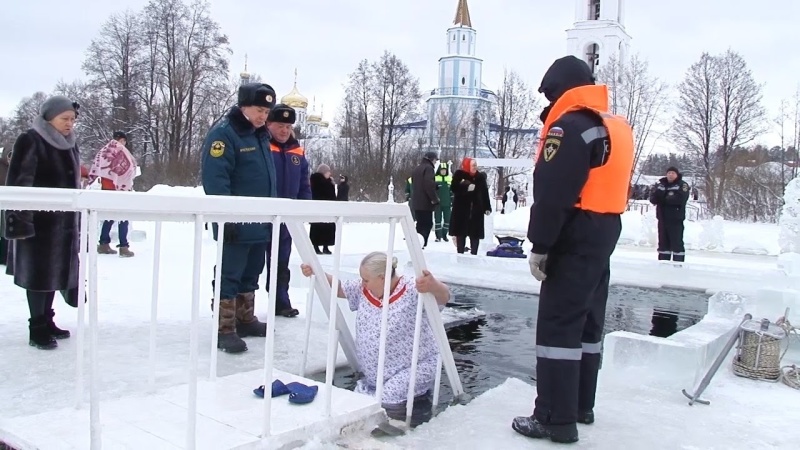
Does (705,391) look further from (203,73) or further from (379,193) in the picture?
(203,73)

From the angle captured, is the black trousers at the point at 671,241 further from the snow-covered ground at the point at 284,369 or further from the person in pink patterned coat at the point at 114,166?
the person in pink patterned coat at the point at 114,166

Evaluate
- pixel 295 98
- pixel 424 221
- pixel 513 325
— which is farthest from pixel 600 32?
pixel 513 325

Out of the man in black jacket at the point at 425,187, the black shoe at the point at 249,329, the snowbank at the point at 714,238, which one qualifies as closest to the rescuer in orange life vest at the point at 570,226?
the black shoe at the point at 249,329

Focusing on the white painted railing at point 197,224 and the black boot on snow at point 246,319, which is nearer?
the white painted railing at point 197,224

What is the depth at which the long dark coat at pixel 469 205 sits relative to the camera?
32.7ft

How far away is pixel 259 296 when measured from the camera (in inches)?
230

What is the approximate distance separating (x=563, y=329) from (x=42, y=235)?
9.79 ft

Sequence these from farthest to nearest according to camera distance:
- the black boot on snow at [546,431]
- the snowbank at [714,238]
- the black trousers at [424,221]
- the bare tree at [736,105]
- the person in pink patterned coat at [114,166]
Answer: the bare tree at [736,105]
the snowbank at [714,238]
the black trousers at [424,221]
the person in pink patterned coat at [114,166]
the black boot on snow at [546,431]

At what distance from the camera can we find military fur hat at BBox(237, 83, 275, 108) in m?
3.96

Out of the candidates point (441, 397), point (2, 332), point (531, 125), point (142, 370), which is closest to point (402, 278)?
point (441, 397)

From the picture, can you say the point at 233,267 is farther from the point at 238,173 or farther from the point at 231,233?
the point at 238,173

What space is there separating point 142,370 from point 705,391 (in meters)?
3.10

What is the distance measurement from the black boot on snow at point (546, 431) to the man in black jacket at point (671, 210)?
7786 mm

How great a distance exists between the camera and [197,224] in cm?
203
